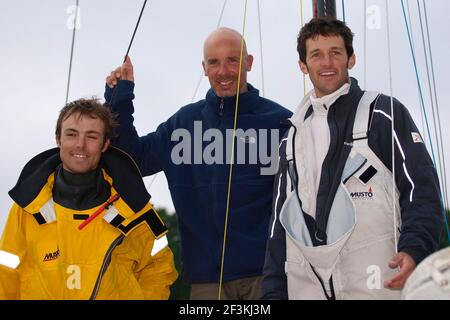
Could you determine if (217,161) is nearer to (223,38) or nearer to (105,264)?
(223,38)

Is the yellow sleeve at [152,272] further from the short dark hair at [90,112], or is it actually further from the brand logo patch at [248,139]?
the brand logo patch at [248,139]

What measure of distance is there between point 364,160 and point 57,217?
5.03ft

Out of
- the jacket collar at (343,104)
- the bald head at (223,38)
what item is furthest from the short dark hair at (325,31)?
the bald head at (223,38)

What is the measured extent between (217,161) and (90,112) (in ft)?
2.69

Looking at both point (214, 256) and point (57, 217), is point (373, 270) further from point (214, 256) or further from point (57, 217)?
point (57, 217)

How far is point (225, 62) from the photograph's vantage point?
541cm

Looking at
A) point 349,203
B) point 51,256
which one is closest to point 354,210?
point 349,203

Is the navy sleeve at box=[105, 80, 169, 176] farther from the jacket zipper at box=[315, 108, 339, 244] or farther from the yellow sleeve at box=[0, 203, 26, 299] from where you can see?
the jacket zipper at box=[315, 108, 339, 244]

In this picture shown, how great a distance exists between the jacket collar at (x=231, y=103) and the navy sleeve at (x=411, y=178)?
4.03 ft

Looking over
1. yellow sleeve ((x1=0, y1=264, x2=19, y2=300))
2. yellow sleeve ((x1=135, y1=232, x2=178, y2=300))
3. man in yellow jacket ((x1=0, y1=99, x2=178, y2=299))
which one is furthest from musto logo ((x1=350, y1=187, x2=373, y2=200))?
yellow sleeve ((x1=0, y1=264, x2=19, y2=300))

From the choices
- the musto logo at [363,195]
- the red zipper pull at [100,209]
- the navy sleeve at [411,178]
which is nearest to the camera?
the navy sleeve at [411,178]

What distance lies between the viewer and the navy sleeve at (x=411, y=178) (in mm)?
3848

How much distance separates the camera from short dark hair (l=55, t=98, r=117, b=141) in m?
4.77
